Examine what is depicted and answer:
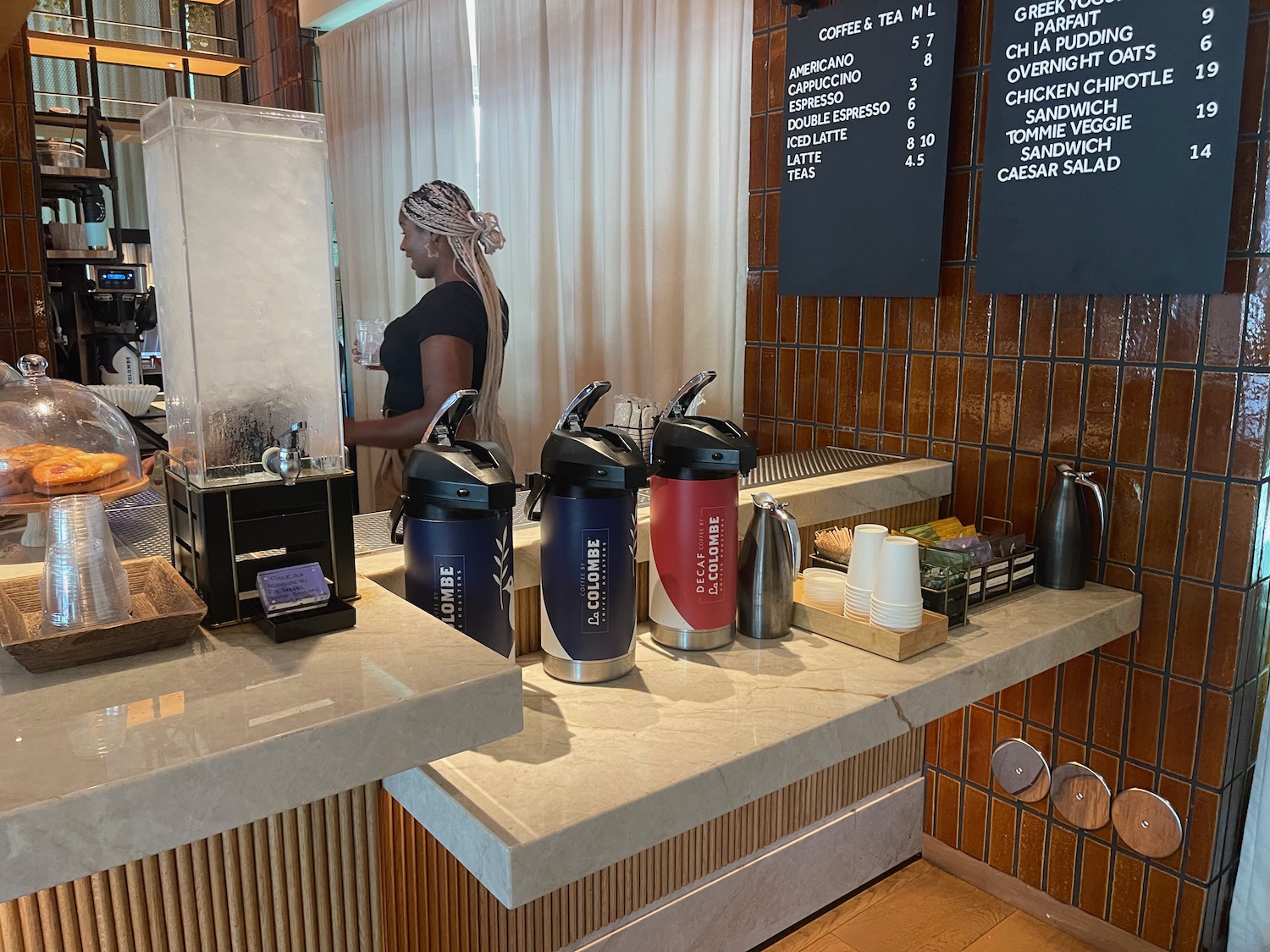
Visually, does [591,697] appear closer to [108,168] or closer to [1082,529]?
[1082,529]

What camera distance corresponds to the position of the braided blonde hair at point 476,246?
2549 mm

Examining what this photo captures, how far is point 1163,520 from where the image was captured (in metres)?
1.68

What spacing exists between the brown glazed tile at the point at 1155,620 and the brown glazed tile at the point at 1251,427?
24 cm

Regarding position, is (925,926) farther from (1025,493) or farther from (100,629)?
(100,629)

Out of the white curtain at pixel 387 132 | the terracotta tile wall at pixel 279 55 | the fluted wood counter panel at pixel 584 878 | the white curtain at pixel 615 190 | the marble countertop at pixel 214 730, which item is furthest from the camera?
the terracotta tile wall at pixel 279 55

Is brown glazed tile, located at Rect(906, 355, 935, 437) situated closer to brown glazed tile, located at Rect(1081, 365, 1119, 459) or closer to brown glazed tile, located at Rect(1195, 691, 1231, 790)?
brown glazed tile, located at Rect(1081, 365, 1119, 459)

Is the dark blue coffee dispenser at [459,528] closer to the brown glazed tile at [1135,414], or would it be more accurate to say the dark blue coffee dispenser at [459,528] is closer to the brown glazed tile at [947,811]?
the brown glazed tile at [1135,414]

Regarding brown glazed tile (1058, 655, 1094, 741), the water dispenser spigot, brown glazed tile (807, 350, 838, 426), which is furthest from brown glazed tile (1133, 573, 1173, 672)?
the water dispenser spigot

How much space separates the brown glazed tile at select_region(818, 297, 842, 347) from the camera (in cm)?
216

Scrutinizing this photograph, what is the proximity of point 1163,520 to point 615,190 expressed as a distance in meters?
2.08

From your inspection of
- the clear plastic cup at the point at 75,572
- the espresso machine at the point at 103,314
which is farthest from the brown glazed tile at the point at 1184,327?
the espresso machine at the point at 103,314

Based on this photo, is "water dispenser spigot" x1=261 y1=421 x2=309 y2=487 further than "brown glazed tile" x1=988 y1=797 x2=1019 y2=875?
No

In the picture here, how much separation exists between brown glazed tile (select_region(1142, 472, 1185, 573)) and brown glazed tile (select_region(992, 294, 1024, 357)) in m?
0.36

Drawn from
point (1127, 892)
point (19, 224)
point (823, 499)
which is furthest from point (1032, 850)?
point (19, 224)
